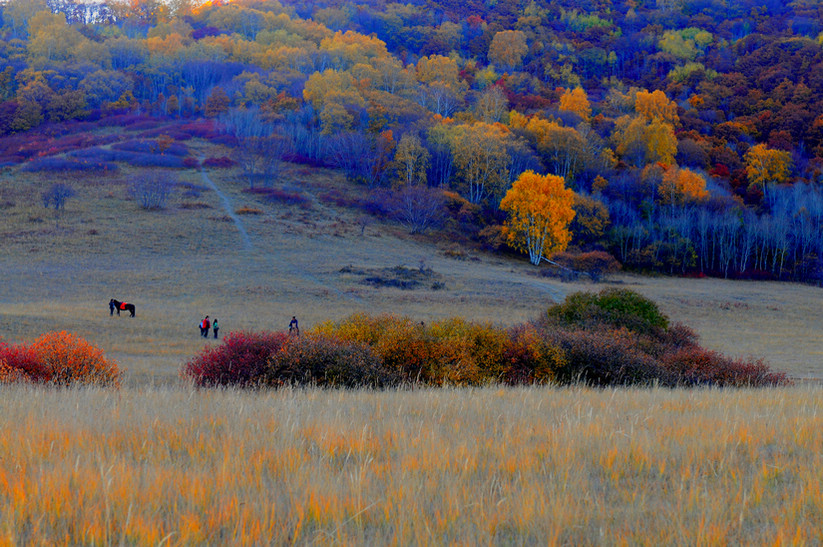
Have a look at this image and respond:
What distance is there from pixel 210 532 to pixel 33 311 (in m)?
33.2

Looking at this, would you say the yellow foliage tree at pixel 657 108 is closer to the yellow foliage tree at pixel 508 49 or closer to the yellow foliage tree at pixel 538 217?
the yellow foliage tree at pixel 538 217

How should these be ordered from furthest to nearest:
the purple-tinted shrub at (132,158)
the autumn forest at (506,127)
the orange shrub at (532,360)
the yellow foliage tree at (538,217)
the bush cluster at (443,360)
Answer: the purple-tinted shrub at (132,158), the autumn forest at (506,127), the yellow foliage tree at (538,217), the orange shrub at (532,360), the bush cluster at (443,360)

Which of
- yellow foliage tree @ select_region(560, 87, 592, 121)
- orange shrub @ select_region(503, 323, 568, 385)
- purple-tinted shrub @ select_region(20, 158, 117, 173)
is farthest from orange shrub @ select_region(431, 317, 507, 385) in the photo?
yellow foliage tree @ select_region(560, 87, 592, 121)

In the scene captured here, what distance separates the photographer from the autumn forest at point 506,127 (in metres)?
76.4

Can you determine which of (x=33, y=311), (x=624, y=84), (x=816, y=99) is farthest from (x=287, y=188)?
(x=624, y=84)

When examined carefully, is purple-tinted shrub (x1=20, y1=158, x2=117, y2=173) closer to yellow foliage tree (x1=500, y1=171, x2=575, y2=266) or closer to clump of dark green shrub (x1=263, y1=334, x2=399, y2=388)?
yellow foliage tree (x1=500, y1=171, x2=575, y2=266)

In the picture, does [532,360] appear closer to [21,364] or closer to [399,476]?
[399,476]

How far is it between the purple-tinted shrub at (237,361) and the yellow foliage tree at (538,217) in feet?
197

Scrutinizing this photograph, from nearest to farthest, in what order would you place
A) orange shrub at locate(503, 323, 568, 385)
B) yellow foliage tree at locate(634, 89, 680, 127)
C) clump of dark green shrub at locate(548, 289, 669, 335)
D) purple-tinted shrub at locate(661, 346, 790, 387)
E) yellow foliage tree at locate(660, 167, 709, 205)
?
orange shrub at locate(503, 323, 568, 385), purple-tinted shrub at locate(661, 346, 790, 387), clump of dark green shrub at locate(548, 289, 669, 335), yellow foliage tree at locate(660, 167, 709, 205), yellow foliage tree at locate(634, 89, 680, 127)

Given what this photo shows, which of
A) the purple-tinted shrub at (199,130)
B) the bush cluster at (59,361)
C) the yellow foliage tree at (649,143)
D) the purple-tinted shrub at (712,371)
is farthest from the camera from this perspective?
the purple-tinted shrub at (199,130)

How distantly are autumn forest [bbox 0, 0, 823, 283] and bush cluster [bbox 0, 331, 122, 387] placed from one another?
5878 centimetres

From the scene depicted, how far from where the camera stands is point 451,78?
143125 mm

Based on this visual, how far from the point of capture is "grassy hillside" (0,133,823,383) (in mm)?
30688

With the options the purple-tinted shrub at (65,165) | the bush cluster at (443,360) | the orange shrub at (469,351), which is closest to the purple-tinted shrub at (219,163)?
the purple-tinted shrub at (65,165)
